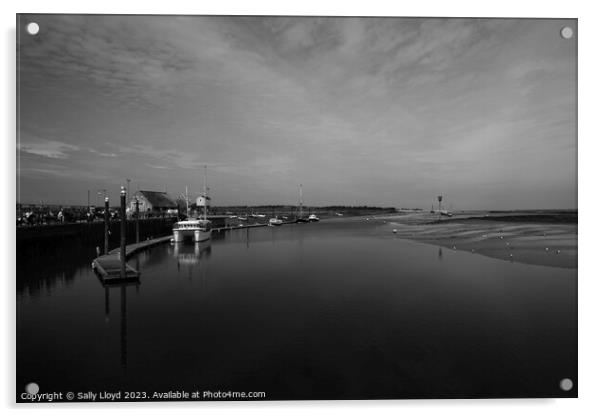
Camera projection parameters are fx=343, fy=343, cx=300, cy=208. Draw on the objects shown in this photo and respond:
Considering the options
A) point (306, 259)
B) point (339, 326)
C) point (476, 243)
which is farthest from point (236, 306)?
point (476, 243)

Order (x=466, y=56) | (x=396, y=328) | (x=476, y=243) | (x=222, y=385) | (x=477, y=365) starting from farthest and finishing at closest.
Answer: (x=476, y=243), (x=396, y=328), (x=466, y=56), (x=477, y=365), (x=222, y=385)

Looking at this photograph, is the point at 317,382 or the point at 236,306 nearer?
the point at 317,382

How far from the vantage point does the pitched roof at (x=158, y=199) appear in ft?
170

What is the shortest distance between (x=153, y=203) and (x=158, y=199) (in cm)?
190

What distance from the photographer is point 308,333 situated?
25.0 feet

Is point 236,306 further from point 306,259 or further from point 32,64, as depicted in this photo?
point 306,259

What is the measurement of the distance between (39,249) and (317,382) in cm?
1917

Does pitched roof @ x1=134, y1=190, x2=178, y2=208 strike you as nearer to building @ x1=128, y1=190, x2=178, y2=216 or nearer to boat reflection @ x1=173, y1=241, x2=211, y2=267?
building @ x1=128, y1=190, x2=178, y2=216

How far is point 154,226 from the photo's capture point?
123ft

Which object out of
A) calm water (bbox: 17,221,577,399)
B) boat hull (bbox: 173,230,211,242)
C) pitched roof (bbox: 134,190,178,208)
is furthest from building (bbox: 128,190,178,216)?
calm water (bbox: 17,221,577,399)

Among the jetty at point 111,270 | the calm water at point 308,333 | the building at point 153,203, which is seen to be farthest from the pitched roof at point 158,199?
the calm water at point 308,333

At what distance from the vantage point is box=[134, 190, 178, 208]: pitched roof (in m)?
51.9

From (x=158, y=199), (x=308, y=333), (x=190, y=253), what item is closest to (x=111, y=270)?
(x=190, y=253)

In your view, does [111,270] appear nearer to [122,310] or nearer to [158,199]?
[122,310]
